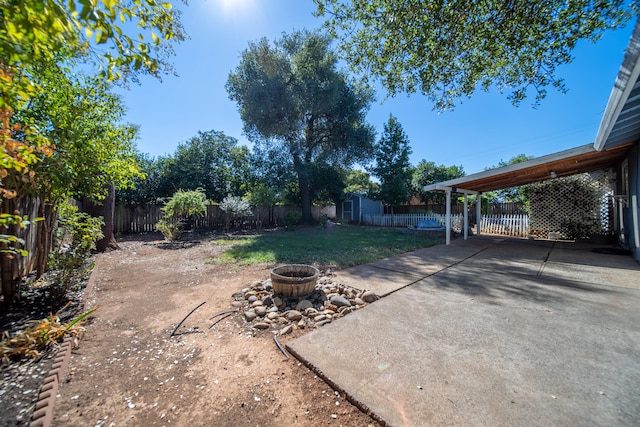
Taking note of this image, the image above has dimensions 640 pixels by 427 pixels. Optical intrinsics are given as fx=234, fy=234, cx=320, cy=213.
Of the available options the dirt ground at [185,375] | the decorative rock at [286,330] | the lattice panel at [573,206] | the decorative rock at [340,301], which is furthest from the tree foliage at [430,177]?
the dirt ground at [185,375]

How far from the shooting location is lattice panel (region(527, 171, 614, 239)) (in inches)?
333

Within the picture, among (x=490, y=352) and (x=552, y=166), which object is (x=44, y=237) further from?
(x=552, y=166)

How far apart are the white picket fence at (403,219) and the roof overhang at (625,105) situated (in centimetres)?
789

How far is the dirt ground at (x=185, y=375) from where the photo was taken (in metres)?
1.52

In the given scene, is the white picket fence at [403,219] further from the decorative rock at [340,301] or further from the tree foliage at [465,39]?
the decorative rock at [340,301]

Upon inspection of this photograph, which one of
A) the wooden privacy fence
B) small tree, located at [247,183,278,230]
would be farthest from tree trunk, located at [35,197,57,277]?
small tree, located at [247,183,278,230]

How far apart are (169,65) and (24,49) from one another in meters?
3.92

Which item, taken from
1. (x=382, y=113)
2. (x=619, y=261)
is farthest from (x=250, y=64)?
(x=619, y=261)

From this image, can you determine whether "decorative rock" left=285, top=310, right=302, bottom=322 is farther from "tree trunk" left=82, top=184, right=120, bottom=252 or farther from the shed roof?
"tree trunk" left=82, top=184, right=120, bottom=252

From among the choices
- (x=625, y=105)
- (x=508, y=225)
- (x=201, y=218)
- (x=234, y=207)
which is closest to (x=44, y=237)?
(x=234, y=207)

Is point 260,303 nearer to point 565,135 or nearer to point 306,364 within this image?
point 306,364

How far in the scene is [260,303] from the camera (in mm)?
3137

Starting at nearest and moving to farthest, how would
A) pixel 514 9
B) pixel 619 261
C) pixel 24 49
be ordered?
pixel 24 49 < pixel 514 9 < pixel 619 261

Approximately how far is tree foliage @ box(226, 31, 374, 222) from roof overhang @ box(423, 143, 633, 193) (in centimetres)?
747
